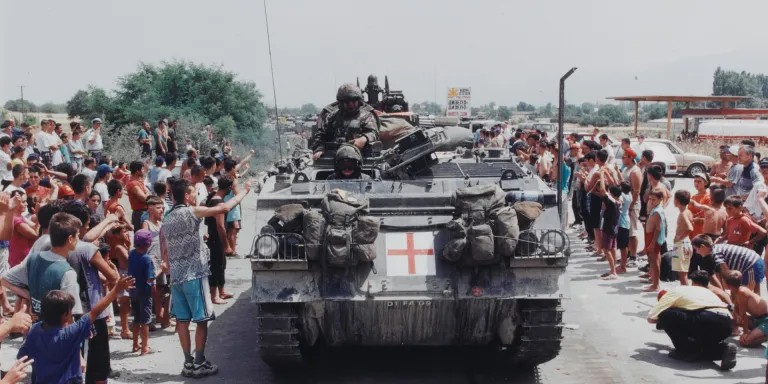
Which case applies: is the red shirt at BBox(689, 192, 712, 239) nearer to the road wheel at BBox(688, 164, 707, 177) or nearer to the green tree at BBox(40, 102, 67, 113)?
the road wheel at BBox(688, 164, 707, 177)

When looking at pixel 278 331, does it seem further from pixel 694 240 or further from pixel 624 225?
pixel 624 225

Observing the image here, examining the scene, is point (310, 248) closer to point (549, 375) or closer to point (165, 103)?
point (549, 375)

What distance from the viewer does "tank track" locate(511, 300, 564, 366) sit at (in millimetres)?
7109

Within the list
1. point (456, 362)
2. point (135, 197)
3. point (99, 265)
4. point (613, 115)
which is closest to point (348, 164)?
point (456, 362)

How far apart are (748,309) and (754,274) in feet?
2.88

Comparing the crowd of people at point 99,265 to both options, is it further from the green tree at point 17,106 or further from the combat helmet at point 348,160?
the green tree at point 17,106

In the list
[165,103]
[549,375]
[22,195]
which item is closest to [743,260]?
[549,375]

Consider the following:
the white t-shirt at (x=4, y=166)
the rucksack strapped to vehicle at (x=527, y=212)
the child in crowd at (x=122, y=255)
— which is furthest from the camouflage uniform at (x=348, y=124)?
the white t-shirt at (x=4, y=166)

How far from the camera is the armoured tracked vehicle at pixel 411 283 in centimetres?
710

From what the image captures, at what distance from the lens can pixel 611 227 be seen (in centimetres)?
1212

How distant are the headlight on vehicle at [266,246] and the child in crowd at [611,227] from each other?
6.44 m

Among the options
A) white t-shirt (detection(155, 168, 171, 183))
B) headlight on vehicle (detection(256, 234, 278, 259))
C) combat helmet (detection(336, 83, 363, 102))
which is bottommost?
headlight on vehicle (detection(256, 234, 278, 259))

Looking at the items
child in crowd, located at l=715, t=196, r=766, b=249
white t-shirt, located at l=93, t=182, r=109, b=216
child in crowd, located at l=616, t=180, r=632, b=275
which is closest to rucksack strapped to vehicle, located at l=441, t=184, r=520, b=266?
child in crowd, located at l=715, t=196, r=766, b=249

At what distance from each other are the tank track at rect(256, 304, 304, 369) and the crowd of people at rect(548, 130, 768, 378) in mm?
3679
